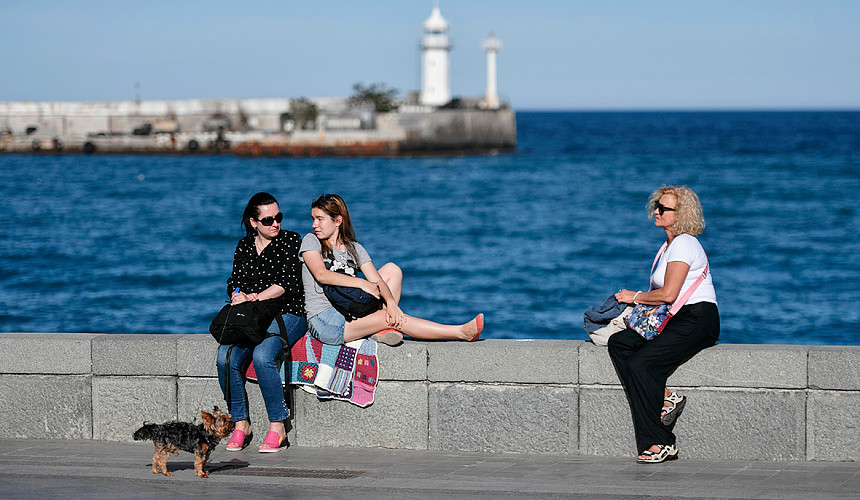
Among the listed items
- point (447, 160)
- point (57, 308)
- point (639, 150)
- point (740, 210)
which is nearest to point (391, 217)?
point (740, 210)

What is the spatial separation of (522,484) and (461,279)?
23655 mm

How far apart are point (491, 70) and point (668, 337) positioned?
76.6m

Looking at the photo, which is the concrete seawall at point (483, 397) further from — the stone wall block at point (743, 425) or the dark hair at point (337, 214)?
the dark hair at point (337, 214)

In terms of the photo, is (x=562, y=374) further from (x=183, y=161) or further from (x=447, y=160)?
(x=183, y=161)

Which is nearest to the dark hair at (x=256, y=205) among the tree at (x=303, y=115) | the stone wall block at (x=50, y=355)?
the stone wall block at (x=50, y=355)

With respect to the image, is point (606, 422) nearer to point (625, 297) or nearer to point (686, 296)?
point (625, 297)

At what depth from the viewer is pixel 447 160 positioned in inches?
2872

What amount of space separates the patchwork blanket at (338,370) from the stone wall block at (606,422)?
1275 millimetres

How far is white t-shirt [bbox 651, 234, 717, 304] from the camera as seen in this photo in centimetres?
602

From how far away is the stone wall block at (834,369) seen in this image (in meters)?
5.84

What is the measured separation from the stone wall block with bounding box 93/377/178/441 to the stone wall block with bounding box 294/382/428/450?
826mm

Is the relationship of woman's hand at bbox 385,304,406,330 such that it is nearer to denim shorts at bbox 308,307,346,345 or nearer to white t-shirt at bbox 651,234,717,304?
denim shorts at bbox 308,307,346,345

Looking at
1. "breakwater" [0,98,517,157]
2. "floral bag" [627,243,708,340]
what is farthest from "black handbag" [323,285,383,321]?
"breakwater" [0,98,517,157]

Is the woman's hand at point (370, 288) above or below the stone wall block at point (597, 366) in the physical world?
above
